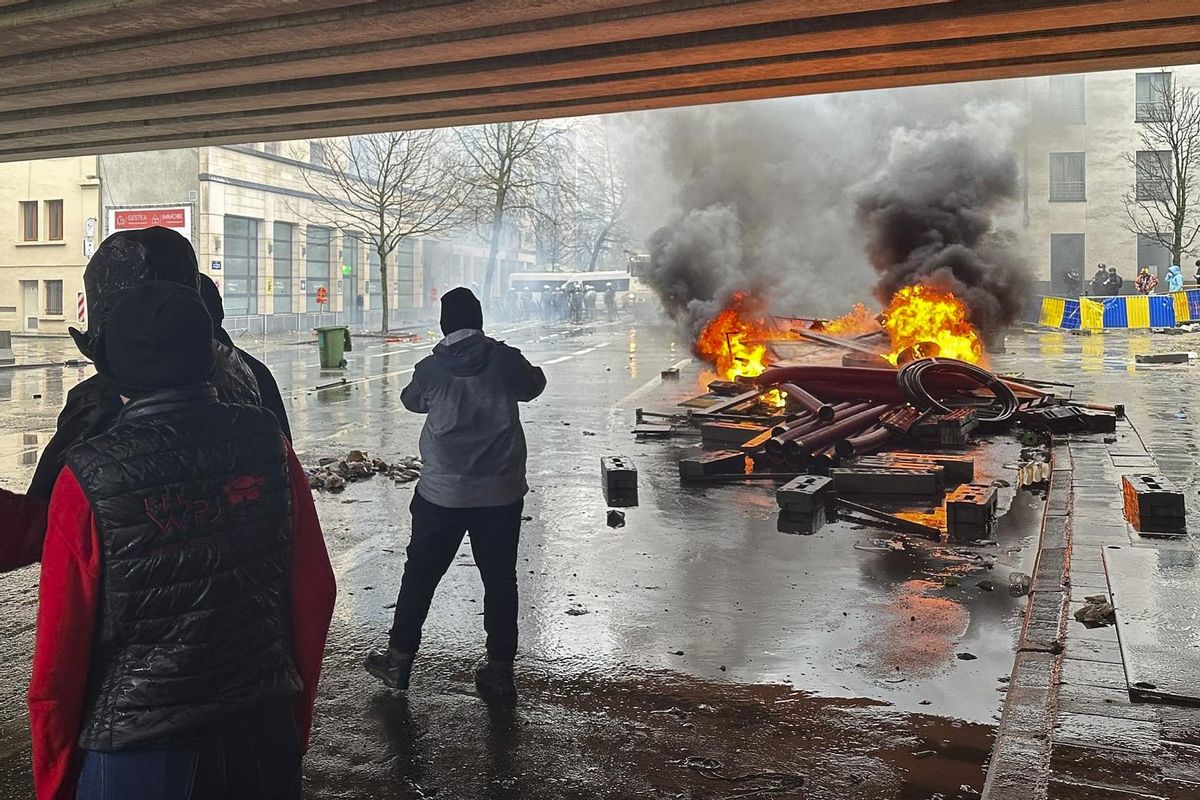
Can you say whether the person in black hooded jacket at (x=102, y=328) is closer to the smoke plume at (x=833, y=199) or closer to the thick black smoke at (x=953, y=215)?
the thick black smoke at (x=953, y=215)

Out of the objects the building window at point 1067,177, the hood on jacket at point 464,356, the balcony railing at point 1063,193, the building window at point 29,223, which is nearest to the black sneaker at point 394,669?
the hood on jacket at point 464,356

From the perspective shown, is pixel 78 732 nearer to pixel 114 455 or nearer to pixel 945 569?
pixel 114 455

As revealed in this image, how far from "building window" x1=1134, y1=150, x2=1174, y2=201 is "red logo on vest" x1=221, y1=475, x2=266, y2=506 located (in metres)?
44.0

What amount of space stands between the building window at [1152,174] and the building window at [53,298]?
40.7m

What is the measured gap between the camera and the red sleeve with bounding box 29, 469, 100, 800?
2084 millimetres

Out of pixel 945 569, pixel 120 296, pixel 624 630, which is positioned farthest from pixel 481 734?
pixel 945 569

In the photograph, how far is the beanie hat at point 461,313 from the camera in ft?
15.3

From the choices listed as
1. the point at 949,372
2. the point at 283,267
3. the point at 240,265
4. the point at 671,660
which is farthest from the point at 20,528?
the point at 283,267

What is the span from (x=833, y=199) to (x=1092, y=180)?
24478mm

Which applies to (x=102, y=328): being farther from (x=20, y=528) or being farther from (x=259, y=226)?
(x=259, y=226)

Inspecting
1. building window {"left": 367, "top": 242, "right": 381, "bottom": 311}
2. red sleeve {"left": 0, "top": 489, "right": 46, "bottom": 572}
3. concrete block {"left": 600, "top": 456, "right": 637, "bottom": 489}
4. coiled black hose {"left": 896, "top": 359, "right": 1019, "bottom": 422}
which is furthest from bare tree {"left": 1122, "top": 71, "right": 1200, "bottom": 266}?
red sleeve {"left": 0, "top": 489, "right": 46, "bottom": 572}

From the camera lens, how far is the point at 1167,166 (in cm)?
4097

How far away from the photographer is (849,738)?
4113mm

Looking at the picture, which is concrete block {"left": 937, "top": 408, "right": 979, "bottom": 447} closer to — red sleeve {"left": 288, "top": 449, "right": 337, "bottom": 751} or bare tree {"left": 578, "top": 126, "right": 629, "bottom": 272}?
red sleeve {"left": 288, "top": 449, "right": 337, "bottom": 751}
